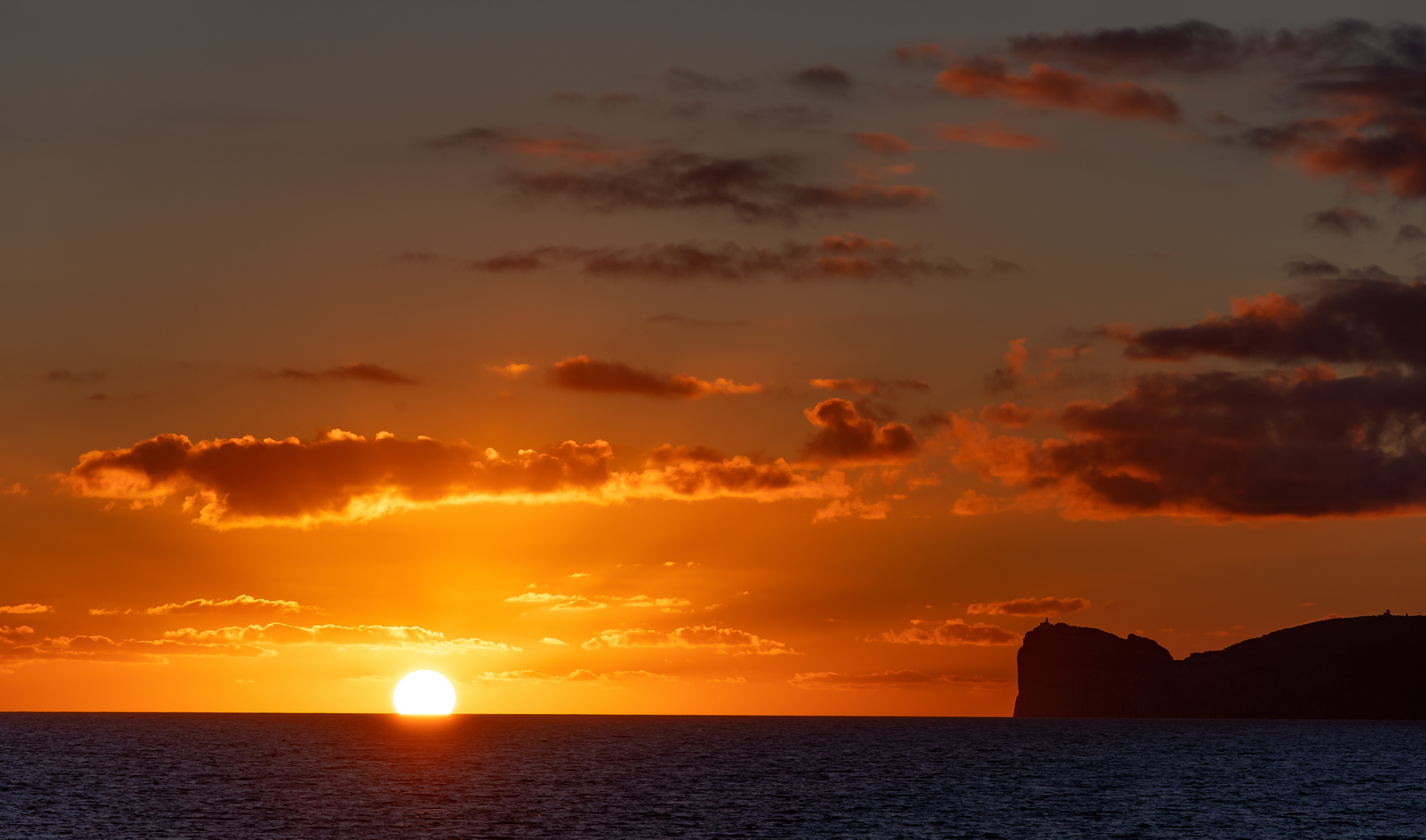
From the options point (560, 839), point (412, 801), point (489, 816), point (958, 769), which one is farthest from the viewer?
point (958, 769)

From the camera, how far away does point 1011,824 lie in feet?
346

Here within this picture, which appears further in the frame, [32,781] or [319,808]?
[32,781]

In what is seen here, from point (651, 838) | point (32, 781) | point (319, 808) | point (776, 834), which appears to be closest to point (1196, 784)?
point (776, 834)

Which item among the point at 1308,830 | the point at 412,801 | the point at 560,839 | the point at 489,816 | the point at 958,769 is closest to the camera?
the point at 560,839

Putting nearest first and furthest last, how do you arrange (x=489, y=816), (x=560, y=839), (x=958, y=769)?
(x=560, y=839) → (x=489, y=816) → (x=958, y=769)

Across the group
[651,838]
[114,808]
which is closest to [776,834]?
[651,838]

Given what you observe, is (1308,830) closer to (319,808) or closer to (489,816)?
(489,816)

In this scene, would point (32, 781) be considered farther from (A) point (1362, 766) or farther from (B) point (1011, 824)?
(A) point (1362, 766)

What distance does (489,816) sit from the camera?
357ft

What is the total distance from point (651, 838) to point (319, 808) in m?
35.7

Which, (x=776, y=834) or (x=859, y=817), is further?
(x=859, y=817)

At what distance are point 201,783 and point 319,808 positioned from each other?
3298cm

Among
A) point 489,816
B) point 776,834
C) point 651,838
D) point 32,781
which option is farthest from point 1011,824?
point 32,781

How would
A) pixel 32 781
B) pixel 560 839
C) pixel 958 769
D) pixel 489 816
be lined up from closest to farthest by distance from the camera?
pixel 560 839 → pixel 489 816 → pixel 32 781 → pixel 958 769
